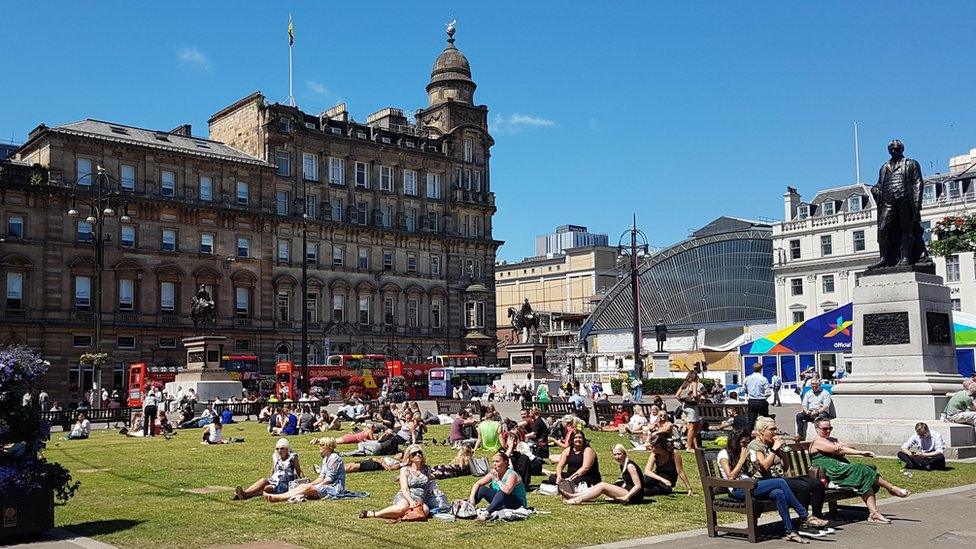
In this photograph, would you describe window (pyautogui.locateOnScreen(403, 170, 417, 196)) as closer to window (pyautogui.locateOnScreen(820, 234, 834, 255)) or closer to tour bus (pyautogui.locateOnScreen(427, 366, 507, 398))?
tour bus (pyautogui.locateOnScreen(427, 366, 507, 398))

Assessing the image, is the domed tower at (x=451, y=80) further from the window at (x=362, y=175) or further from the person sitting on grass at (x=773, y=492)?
the person sitting on grass at (x=773, y=492)

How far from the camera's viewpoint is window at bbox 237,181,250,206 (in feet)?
236

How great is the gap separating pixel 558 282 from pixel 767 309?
45.8 metres

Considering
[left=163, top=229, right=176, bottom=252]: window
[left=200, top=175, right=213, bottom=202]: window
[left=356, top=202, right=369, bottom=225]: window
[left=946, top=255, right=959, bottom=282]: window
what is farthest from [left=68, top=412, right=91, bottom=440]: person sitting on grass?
[left=946, top=255, right=959, bottom=282]: window

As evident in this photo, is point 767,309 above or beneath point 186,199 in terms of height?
beneath

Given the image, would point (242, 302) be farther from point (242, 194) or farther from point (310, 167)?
point (310, 167)

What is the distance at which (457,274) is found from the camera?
8569cm

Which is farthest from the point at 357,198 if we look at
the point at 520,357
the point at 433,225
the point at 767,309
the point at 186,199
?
the point at 767,309

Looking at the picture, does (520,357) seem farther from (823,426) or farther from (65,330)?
(823,426)

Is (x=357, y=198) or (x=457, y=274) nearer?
(x=357, y=198)

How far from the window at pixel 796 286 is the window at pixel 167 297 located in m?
49.4

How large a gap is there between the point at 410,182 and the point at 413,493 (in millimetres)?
71316

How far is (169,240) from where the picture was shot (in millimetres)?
67938

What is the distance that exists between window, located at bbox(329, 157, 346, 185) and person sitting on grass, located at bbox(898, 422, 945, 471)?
212ft
